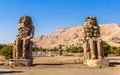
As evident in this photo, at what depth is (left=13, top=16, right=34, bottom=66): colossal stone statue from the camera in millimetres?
22917

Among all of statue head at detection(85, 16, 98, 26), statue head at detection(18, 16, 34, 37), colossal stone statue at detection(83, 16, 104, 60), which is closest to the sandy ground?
colossal stone statue at detection(83, 16, 104, 60)

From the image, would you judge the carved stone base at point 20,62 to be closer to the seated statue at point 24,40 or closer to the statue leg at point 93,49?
the seated statue at point 24,40

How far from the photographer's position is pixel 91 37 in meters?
25.0

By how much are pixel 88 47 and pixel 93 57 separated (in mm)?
2439

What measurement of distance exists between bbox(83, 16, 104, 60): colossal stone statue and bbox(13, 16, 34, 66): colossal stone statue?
567cm

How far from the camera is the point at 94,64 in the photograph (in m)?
22.5

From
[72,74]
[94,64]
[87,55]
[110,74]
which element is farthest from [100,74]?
[87,55]

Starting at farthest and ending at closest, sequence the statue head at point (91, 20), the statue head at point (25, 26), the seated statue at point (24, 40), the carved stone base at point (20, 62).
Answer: the statue head at point (91, 20) → the statue head at point (25, 26) → the seated statue at point (24, 40) → the carved stone base at point (20, 62)

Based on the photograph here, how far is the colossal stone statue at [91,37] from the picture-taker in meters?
23.5

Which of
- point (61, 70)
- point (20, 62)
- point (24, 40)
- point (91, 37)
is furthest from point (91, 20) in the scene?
point (20, 62)

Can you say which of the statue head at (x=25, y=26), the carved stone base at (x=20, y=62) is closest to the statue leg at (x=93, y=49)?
the statue head at (x=25, y=26)

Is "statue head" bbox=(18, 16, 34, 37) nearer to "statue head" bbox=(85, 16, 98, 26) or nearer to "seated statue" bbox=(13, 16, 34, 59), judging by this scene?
"seated statue" bbox=(13, 16, 34, 59)

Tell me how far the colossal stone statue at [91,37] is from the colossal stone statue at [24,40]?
5.67 meters

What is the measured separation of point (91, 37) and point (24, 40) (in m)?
6.79
